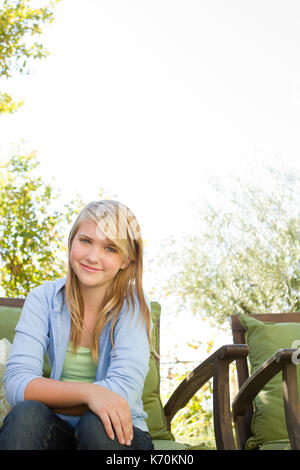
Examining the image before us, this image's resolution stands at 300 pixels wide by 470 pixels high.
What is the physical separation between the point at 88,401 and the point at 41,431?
0.11 meters

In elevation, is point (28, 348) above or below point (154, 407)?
above

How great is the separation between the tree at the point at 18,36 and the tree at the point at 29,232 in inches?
32.4

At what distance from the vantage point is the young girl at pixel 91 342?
1122 mm

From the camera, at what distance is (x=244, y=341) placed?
2.16 m

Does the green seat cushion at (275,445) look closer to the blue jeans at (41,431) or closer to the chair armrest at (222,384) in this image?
the chair armrest at (222,384)

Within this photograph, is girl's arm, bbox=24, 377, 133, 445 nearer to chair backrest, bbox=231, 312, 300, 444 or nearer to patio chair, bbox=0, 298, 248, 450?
patio chair, bbox=0, 298, 248, 450

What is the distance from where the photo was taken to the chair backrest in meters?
1.94

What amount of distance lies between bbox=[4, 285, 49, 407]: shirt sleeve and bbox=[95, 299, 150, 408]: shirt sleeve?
0.18 m

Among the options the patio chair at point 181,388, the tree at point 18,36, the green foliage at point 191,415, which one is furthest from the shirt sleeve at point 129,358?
the tree at point 18,36

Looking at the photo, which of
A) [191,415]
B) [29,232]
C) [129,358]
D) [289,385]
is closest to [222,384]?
[289,385]

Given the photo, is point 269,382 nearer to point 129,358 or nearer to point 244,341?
point 244,341

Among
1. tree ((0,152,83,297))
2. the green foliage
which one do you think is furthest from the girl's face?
tree ((0,152,83,297))

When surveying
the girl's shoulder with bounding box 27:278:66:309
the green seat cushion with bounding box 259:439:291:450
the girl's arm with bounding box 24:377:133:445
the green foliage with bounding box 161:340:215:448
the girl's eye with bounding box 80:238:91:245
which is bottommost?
the green foliage with bounding box 161:340:215:448

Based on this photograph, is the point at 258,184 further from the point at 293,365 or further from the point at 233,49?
the point at 293,365
